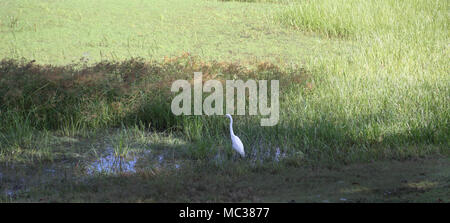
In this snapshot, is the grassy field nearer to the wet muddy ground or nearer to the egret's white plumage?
the wet muddy ground

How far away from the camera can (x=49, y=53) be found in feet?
24.0

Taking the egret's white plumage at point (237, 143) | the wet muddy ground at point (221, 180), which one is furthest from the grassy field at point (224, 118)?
the egret's white plumage at point (237, 143)

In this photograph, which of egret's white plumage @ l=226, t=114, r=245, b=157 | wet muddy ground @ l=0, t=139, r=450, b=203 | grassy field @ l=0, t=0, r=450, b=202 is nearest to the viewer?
wet muddy ground @ l=0, t=139, r=450, b=203

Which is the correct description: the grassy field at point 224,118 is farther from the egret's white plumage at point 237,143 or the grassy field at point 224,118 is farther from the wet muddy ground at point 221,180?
the egret's white plumage at point 237,143

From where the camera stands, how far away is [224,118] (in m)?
5.13

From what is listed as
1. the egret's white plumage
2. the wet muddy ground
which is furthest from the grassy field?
the egret's white plumage

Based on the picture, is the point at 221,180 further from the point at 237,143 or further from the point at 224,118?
the point at 224,118

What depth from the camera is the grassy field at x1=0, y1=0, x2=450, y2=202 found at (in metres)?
3.75

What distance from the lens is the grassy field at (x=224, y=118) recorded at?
375 cm

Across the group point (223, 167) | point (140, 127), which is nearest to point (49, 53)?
point (140, 127)

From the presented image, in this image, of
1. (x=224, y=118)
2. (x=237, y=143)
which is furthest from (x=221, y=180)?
(x=224, y=118)

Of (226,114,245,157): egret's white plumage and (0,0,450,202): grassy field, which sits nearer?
(0,0,450,202): grassy field
